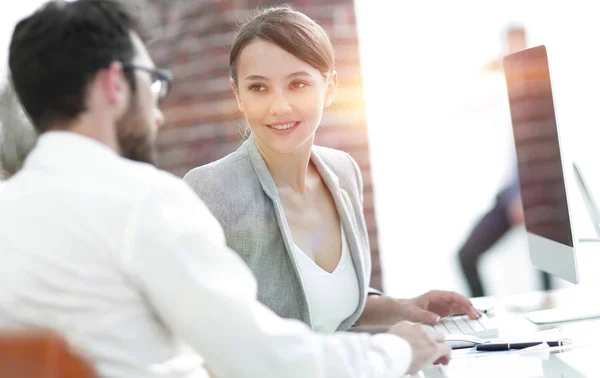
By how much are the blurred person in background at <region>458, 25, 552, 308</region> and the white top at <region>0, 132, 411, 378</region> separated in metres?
2.73

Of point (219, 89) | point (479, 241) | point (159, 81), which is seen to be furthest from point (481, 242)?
point (159, 81)

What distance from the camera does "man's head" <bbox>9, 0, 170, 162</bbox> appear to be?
113 centimetres

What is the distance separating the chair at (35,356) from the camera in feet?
2.94

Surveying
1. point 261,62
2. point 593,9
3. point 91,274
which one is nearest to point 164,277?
point 91,274

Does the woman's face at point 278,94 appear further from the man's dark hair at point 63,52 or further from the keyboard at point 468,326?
the man's dark hair at point 63,52

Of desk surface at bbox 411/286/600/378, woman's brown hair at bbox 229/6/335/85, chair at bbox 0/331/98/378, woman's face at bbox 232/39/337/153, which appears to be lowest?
desk surface at bbox 411/286/600/378

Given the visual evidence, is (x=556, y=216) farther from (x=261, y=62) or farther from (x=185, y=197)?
(x=185, y=197)

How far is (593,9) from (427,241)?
1.78m

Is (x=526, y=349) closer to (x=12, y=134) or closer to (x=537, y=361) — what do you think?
(x=537, y=361)

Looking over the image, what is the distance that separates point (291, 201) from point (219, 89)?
4.04 feet

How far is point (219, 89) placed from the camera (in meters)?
3.20

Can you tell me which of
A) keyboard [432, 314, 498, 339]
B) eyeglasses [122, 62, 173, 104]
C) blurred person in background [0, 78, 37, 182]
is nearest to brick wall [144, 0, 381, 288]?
blurred person in background [0, 78, 37, 182]

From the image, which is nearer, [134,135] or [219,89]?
[134,135]

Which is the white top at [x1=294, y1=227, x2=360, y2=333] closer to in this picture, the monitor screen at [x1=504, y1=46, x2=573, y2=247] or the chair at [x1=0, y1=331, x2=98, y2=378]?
the monitor screen at [x1=504, y1=46, x2=573, y2=247]
